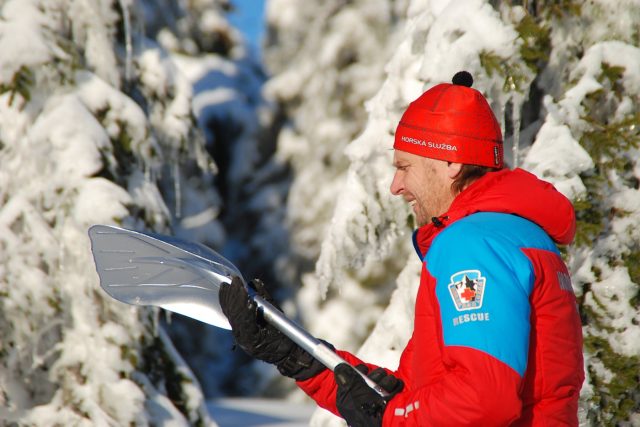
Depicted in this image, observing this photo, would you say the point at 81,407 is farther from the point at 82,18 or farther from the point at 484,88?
the point at 484,88

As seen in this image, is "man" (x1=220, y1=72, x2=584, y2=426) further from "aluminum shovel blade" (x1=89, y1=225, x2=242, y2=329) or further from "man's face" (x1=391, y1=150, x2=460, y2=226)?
"aluminum shovel blade" (x1=89, y1=225, x2=242, y2=329)

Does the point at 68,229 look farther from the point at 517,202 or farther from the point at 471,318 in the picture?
the point at 471,318

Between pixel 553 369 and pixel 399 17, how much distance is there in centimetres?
1370

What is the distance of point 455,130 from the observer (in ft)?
8.48

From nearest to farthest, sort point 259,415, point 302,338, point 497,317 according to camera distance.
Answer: point 497,317
point 302,338
point 259,415

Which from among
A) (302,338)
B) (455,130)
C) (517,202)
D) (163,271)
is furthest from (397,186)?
(163,271)

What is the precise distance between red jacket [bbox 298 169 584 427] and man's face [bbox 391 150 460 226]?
0.27ft

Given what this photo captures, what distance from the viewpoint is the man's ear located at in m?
2.59

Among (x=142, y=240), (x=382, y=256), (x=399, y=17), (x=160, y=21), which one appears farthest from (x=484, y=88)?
(x=399, y=17)

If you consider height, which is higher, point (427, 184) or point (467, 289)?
point (427, 184)

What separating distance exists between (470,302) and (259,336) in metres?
0.88

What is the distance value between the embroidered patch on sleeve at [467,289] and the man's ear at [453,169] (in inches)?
18.9

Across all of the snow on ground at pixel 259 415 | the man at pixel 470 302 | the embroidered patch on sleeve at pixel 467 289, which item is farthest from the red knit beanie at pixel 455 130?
the snow on ground at pixel 259 415

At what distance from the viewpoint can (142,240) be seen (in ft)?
10.6
